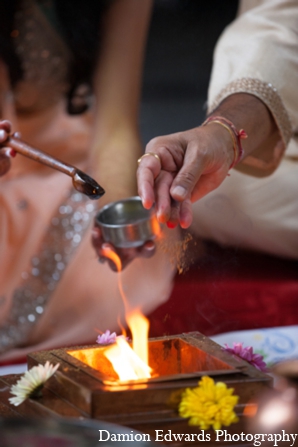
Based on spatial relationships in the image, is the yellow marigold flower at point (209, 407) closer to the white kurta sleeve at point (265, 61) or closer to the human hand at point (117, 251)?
the human hand at point (117, 251)

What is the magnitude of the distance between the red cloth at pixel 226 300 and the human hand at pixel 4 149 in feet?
1.49

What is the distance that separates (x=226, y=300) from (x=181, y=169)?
70 centimetres

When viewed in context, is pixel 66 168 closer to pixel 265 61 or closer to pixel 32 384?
pixel 32 384

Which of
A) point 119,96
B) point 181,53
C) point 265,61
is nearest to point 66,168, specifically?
point 265,61

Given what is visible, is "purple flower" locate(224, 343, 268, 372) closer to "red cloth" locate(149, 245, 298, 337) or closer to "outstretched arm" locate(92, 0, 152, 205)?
"red cloth" locate(149, 245, 298, 337)

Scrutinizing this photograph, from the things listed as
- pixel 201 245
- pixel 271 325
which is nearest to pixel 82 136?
pixel 201 245

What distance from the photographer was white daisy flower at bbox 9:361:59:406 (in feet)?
2.15

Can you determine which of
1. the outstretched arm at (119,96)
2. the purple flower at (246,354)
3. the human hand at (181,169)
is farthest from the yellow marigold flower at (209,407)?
the outstretched arm at (119,96)

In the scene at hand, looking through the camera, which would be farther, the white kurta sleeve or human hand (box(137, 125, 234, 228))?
the white kurta sleeve

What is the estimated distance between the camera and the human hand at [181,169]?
84 centimetres

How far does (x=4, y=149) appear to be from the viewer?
3.73 feet

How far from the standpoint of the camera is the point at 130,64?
1901 mm

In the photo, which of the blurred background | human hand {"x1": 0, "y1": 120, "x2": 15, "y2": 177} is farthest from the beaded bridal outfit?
the blurred background

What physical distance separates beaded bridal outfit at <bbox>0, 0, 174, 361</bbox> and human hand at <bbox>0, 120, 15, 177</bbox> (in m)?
0.38
